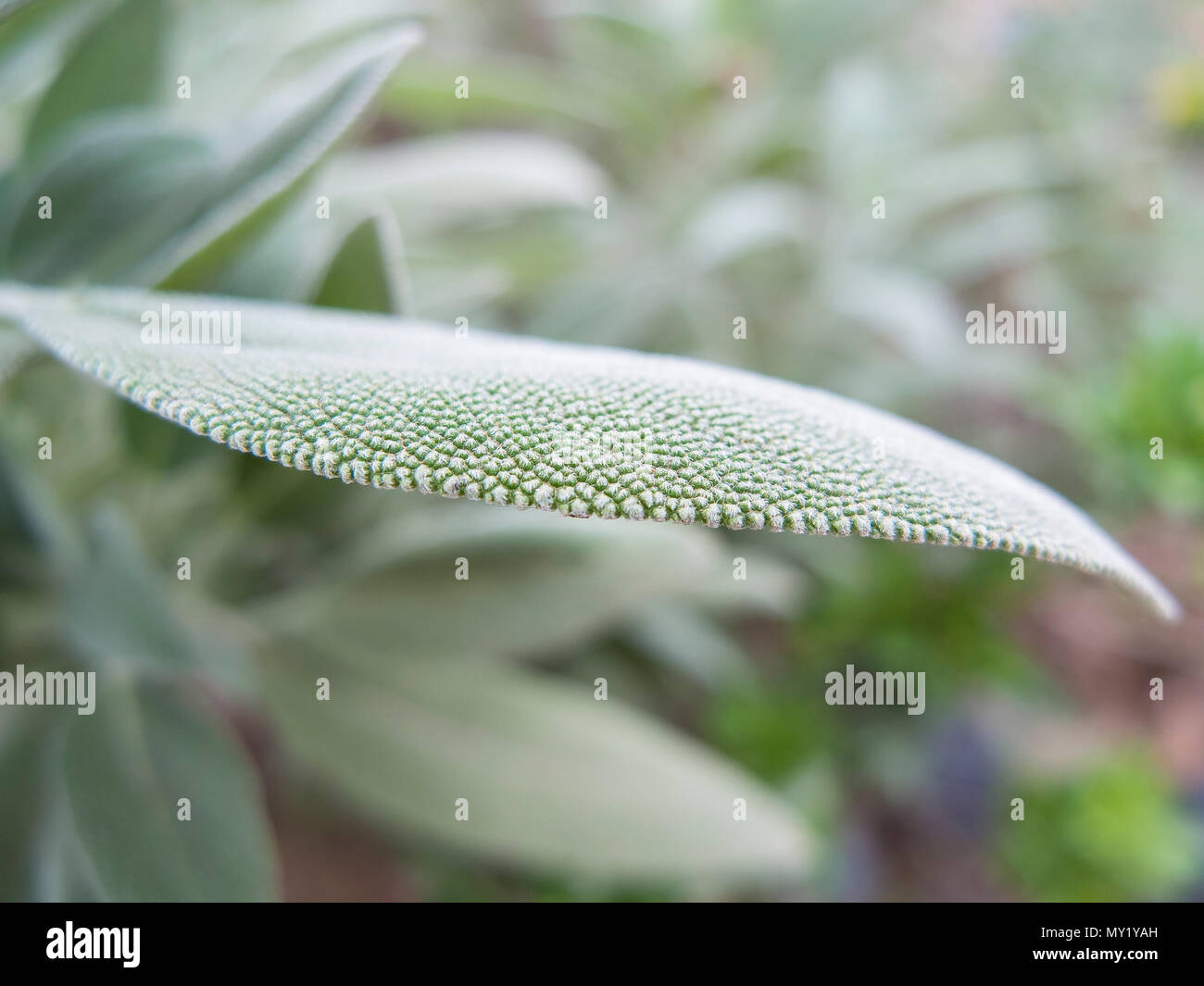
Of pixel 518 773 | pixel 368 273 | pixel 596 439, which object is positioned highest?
pixel 368 273

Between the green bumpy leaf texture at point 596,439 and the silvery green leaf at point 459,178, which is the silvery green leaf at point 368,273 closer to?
the green bumpy leaf texture at point 596,439
